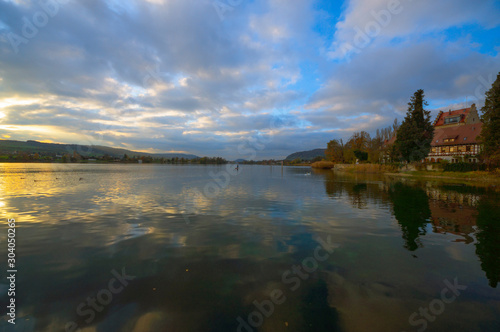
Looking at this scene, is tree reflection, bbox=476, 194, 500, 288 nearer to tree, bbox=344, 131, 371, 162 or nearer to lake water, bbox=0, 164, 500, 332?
lake water, bbox=0, 164, 500, 332

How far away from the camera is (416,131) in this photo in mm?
54750

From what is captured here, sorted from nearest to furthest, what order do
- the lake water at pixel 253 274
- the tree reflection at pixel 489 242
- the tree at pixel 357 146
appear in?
the lake water at pixel 253 274, the tree reflection at pixel 489 242, the tree at pixel 357 146

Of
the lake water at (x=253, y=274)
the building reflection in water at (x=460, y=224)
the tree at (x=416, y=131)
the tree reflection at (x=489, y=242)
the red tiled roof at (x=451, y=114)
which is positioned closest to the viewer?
the lake water at (x=253, y=274)

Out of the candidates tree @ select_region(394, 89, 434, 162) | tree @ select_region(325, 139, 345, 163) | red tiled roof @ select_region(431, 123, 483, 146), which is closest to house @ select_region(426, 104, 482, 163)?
red tiled roof @ select_region(431, 123, 483, 146)

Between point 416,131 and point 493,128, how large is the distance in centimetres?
1638

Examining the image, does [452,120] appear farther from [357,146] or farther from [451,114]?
[357,146]

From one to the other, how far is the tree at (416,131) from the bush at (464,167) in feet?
26.0

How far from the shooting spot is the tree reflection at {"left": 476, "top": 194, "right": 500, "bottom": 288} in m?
6.71

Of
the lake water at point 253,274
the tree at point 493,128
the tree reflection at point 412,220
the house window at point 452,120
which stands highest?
the house window at point 452,120

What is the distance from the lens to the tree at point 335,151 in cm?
10975

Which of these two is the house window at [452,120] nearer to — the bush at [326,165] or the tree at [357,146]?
the tree at [357,146]

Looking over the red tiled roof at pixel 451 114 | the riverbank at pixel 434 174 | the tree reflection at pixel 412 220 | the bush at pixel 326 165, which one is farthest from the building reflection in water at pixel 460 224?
the bush at pixel 326 165

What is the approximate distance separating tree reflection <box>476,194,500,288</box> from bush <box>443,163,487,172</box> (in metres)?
38.4

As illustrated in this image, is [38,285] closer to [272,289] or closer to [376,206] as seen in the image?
[272,289]
